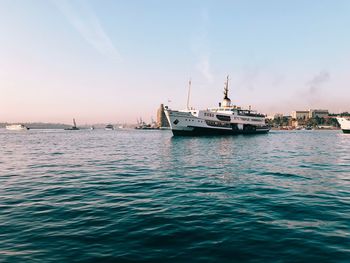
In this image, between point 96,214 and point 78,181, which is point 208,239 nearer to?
point 96,214

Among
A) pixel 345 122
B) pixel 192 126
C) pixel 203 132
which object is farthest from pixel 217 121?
pixel 345 122

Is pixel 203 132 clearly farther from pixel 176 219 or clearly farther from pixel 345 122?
pixel 345 122

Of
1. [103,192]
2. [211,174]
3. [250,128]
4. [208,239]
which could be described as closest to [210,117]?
[250,128]

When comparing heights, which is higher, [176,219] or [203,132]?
[203,132]

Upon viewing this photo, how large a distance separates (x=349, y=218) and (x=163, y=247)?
6.82 meters

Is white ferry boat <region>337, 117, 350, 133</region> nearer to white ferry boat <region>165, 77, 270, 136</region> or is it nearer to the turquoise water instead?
white ferry boat <region>165, 77, 270, 136</region>

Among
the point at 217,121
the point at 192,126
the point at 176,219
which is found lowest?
the point at 176,219

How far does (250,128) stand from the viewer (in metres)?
82.1

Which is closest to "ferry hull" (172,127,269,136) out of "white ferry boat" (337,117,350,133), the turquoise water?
"white ferry boat" (337,117,350,133)

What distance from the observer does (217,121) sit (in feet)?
228

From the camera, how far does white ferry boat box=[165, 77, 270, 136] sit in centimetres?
6397

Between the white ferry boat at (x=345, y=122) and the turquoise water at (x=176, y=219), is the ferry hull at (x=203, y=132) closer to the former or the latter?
the white ferry boat at (x=345, y=122)

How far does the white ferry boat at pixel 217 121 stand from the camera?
64.0 metres

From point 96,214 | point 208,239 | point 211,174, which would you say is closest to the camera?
point 208,239
